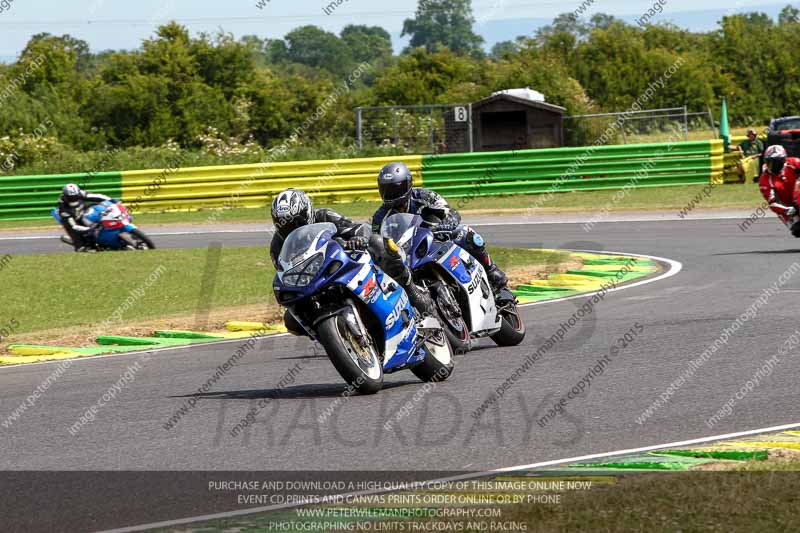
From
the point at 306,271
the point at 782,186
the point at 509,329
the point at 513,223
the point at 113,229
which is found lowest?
the point at 513,223

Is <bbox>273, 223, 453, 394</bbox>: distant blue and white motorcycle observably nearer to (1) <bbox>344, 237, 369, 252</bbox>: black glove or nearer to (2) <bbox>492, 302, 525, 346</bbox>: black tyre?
(1) <bbox>344, 237, 369, 252</bbox>: black glove

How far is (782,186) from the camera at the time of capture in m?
18.5

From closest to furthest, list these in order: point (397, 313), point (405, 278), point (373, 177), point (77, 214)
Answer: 1. point (397, 313)
2. point (405, 278)
3. point (77, 214)
4. point (373, 177)

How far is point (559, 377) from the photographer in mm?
9312

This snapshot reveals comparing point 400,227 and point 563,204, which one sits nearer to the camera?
point 400,227

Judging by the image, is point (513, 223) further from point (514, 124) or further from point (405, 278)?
point (405, 278)

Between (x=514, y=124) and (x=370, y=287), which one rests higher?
(x=370, y=287)

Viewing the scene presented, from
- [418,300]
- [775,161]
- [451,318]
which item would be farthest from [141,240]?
[418,300]

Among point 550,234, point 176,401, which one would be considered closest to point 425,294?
point 176,401

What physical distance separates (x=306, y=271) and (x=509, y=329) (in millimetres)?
3212

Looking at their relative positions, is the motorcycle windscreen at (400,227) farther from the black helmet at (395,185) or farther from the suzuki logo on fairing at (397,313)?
the suzuki logo on fairing at (397,313)

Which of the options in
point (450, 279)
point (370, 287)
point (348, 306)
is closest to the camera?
point (348, 306)

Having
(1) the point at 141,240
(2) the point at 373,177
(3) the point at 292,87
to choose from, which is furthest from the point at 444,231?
(3) the point at 292,87

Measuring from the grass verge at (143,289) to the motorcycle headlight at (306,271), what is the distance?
5748mm
